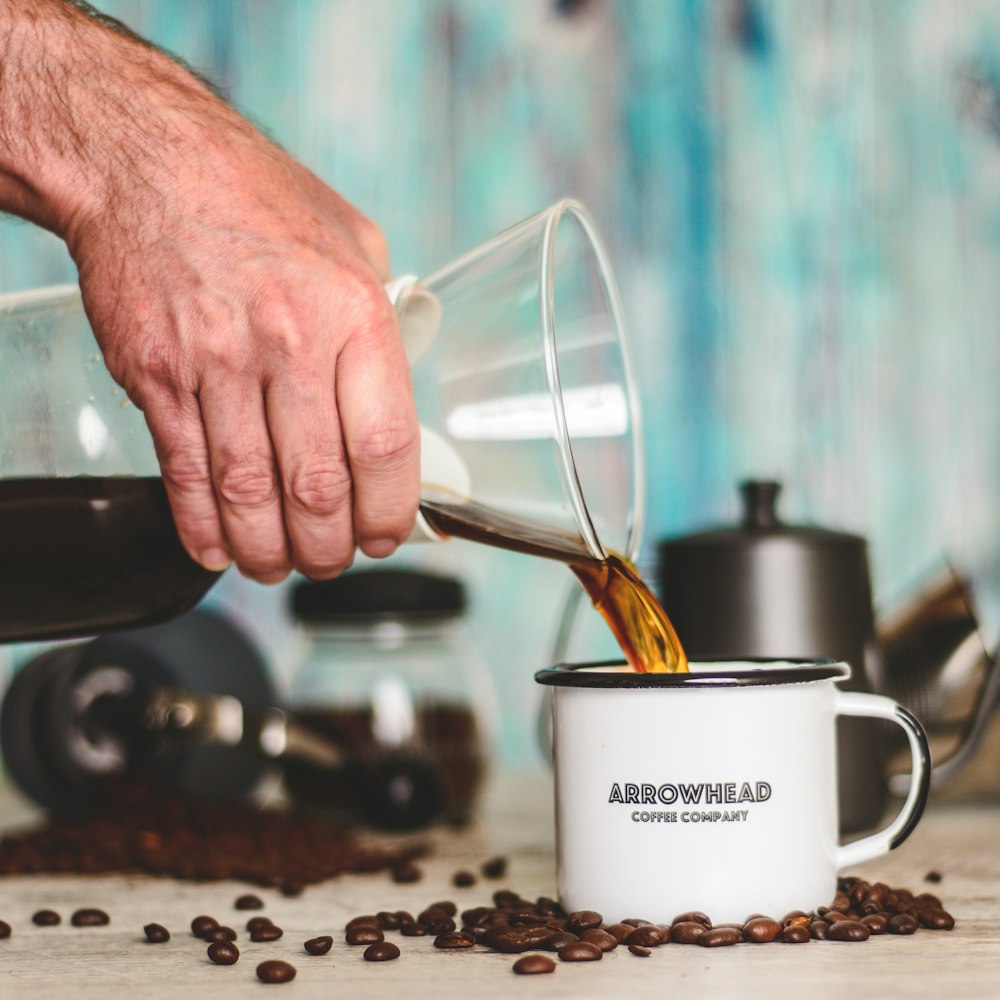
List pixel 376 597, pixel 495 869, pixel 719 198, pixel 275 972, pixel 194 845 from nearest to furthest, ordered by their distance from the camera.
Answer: pixel 275 972, pixel 495 869, pixel 194 845, pixel 376 597, pixel 719 198

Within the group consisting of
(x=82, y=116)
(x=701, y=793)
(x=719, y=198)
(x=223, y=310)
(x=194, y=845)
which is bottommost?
(x=194, y=845)

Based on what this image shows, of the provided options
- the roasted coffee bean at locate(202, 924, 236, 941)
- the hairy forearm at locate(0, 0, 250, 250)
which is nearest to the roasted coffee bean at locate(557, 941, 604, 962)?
the roasted coffee bean at locate(202, 924, 236, 941)

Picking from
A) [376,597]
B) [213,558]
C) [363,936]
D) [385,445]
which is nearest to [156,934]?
[363,936]

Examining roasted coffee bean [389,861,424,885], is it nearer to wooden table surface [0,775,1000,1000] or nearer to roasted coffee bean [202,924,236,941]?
wooden table surface [0,775,1000,1000]

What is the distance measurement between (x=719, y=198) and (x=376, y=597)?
2.75 feet

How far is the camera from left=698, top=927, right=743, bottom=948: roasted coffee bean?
74cm

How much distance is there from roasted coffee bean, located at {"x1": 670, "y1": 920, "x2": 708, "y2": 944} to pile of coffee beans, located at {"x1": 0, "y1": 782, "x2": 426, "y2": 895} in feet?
1.00

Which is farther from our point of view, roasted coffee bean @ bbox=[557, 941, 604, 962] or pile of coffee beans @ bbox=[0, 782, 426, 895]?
pile of coffee beans @ bbox=[0, 782, 426, 895]

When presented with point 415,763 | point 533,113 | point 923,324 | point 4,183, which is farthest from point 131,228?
point 923,324

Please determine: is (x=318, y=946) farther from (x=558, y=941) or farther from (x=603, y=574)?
(x=603, y=574)

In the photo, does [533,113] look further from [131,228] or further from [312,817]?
[131,228]

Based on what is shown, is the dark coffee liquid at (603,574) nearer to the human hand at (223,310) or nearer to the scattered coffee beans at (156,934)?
the human hand at (223,310)

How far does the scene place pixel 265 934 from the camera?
2.64 ft

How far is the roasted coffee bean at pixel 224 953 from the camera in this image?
0.74 metres
